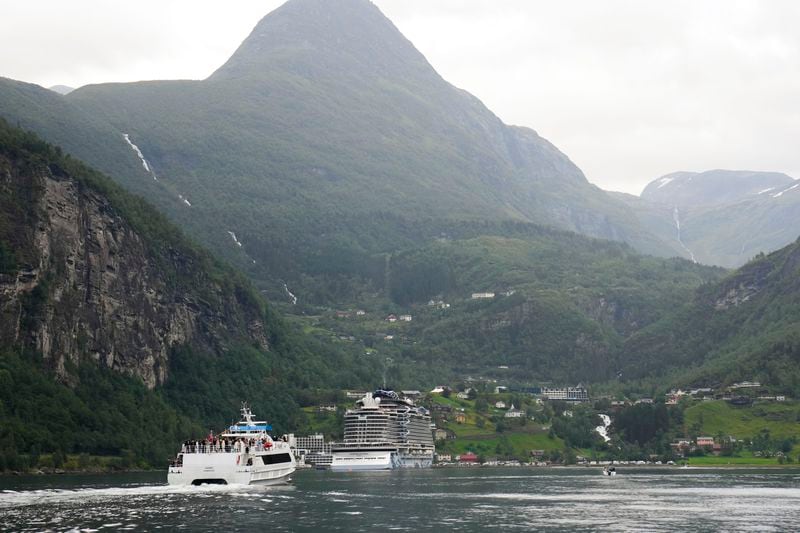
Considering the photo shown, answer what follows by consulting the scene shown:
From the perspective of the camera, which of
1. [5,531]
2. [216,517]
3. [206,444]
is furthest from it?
[206,444]

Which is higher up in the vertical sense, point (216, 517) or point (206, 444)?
point (206, 444)

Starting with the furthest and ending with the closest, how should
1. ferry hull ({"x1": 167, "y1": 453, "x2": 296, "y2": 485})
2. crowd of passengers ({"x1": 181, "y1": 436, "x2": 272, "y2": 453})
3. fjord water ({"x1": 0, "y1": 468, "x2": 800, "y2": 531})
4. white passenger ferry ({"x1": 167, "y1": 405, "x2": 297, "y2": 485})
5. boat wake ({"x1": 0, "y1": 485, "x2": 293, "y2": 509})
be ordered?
crowd of passengers ({"x1": 181, "y1": 436, "x2": 272, "y2": 453}) < white passenger ferry ({"x1": 167, "y1": 405, "x2": 297, "y2": 485}) < ferry hull ({"x1": 167, "y1": 453, "x2": 296, "y2": 485}) < boat wake ({"x1": 0, "y1": 485, "x2": 293, "y2": 509}) < fjord water ({"x1": 0, "y1": 468, "x2": 800, "y2": 531})

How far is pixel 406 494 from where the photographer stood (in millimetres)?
176625

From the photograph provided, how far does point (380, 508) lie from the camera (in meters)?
150

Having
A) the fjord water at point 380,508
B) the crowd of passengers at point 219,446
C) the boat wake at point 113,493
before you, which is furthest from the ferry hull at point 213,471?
the fjord water at point 380,508

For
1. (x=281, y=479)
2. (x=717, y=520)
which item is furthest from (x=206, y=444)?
(x=717, y=520)

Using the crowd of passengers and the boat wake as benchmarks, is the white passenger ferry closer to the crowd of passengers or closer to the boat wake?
the crowd of passengers

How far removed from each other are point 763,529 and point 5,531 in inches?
2717

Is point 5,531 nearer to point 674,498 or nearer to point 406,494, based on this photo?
point 406,494

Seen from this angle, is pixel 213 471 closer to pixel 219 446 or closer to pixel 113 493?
pixel 219 446

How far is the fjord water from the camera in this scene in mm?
127125

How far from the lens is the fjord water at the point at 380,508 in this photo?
417 feet

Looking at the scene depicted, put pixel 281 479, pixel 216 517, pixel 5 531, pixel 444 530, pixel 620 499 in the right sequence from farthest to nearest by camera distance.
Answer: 1. pixel 281 479
2. pixel 620 499
3. pixel 216 517
4. pixel 444 530
5. pixel 5 531

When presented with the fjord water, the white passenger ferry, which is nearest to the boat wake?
the fjord water
